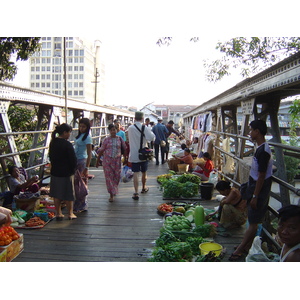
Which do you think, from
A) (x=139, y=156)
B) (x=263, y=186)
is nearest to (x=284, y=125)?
(x=139, y=156)

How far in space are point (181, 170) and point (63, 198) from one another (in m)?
4.94

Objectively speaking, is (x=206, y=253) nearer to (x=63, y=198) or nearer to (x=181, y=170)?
(x=63, y=198)

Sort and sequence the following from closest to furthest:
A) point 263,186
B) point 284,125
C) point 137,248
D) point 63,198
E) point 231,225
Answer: point 263,186 → point 137,248 → point 231,225 → point 63,198 → point 284,125

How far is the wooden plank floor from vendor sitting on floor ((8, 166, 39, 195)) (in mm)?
1002

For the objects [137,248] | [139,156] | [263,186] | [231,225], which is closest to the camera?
[263,186]

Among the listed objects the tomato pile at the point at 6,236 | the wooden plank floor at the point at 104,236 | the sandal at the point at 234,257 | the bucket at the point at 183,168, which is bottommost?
the wooden plank floor at the point at 104,236

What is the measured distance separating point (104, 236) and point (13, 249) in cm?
128

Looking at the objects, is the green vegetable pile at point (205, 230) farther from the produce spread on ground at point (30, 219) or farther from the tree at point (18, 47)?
the tree at point (18, 47)

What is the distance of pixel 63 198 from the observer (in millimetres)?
4996

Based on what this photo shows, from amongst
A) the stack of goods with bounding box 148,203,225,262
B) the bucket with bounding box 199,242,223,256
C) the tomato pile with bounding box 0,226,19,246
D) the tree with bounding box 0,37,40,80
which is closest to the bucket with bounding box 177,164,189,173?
the stack of goods with bounding box 148,203,225,262

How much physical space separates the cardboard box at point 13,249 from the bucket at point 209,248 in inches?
89.0

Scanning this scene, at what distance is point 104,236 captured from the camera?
173 inches

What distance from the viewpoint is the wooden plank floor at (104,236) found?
3697 millimetres

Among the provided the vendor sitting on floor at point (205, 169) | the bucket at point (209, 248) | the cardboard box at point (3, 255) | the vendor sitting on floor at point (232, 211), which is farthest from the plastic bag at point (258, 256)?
the vendor sitting on floor at point (205, 169)
